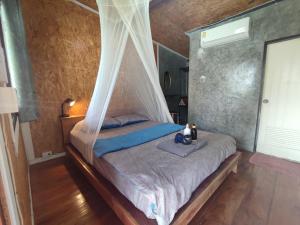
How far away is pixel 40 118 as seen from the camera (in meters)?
2.64

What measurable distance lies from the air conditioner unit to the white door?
53 cm

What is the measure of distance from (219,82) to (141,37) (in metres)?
2.18

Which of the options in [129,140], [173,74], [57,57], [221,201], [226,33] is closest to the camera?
[221,201]

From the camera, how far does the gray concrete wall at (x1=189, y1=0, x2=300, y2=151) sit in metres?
2.52

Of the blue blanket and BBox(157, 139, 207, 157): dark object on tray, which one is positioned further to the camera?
the blue blanket

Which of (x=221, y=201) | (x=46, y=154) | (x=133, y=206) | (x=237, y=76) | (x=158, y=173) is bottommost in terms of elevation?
(x=221, y=201)

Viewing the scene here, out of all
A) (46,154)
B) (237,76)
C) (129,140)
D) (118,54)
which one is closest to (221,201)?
(129,140)

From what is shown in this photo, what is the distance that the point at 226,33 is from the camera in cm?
299

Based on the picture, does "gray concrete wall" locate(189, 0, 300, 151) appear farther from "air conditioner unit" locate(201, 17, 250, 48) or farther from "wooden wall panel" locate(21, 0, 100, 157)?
"wooden wall panel" locate(21, 0, 100, 157)

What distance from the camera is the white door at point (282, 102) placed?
244 cm

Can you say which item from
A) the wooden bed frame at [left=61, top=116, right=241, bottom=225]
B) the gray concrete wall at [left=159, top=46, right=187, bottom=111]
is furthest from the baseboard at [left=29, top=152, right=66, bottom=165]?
the gray concrete wall at [left=159, top=46, right=187, bottom=111]

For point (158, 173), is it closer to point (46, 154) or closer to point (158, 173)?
point (158, 173)

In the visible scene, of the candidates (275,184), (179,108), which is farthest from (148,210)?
(179,108)

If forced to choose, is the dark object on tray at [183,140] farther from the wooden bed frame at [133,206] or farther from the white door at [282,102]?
the white door at [282,102]
